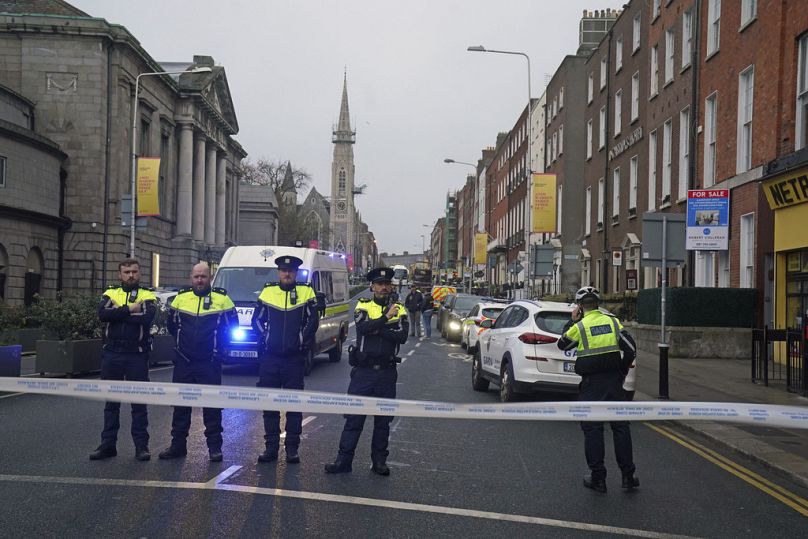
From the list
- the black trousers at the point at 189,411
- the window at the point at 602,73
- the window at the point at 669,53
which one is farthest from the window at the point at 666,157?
the black trousers at the point at 189,411

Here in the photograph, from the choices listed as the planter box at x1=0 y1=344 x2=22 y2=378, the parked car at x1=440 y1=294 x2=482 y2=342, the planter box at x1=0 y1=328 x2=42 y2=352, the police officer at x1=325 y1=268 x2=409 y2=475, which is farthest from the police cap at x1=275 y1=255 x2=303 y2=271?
the parked car at x1=440 y1=294 x2=482 y2=342

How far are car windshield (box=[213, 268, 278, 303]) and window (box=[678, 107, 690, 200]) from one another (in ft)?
47.9

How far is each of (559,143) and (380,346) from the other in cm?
4045

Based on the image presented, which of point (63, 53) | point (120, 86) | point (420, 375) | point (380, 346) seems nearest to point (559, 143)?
point (120, 86)

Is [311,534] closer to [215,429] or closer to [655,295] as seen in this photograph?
[215,429]

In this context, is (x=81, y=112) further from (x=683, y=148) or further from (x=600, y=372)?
(x=600, y=372)

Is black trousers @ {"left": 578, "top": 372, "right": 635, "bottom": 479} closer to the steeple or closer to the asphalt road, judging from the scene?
the asphalt road

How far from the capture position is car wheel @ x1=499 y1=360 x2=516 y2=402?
11.2m

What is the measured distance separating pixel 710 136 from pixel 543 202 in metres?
11.7

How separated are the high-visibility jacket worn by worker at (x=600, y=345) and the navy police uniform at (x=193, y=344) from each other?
355cm

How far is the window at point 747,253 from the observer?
1928 centimetres

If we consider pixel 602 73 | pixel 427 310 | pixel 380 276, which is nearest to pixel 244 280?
pixel 380 276

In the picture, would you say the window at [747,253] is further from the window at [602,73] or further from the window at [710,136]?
the window at [602,73]

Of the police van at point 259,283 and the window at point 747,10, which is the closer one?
the police van at point 259,283
